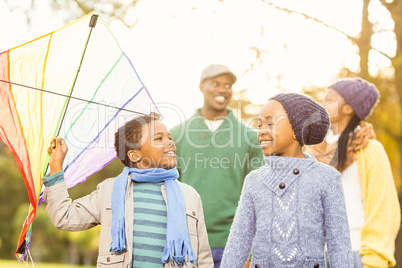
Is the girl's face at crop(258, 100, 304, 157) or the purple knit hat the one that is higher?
the purple knit hat

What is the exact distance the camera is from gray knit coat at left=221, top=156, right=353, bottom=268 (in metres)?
2.86

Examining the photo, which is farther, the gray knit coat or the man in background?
the man in background

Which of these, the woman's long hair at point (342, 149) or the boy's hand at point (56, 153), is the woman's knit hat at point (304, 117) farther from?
the boy's hand at point (56, 153)

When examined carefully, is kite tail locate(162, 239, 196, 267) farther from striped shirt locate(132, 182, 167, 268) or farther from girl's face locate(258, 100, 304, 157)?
girl's face locate(258, 100, 304, 157)

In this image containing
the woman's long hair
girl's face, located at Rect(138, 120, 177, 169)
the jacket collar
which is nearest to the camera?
the jacket collar

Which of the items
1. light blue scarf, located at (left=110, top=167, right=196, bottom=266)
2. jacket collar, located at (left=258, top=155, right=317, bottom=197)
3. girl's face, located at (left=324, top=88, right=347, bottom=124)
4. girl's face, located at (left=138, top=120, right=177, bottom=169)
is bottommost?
light blue scarf, located at (left=110, top=167, right=196, bottom=266)

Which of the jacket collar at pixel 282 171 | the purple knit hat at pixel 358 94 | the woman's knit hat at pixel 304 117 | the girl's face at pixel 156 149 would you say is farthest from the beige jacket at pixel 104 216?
the purple knit hat at pixel 358 94

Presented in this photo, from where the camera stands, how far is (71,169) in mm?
3477

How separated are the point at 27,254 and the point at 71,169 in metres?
0.61

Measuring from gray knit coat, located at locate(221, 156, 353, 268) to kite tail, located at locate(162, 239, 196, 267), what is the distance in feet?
0.80

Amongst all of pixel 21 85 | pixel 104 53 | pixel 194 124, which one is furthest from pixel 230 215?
pixel 21 85

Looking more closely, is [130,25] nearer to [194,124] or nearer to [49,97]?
[194,124]

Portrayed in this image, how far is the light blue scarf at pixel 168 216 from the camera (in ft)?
10.2

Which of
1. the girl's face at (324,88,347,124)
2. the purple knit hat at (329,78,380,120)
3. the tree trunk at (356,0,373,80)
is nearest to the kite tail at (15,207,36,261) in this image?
the girl's face at (324,88,347,124)
